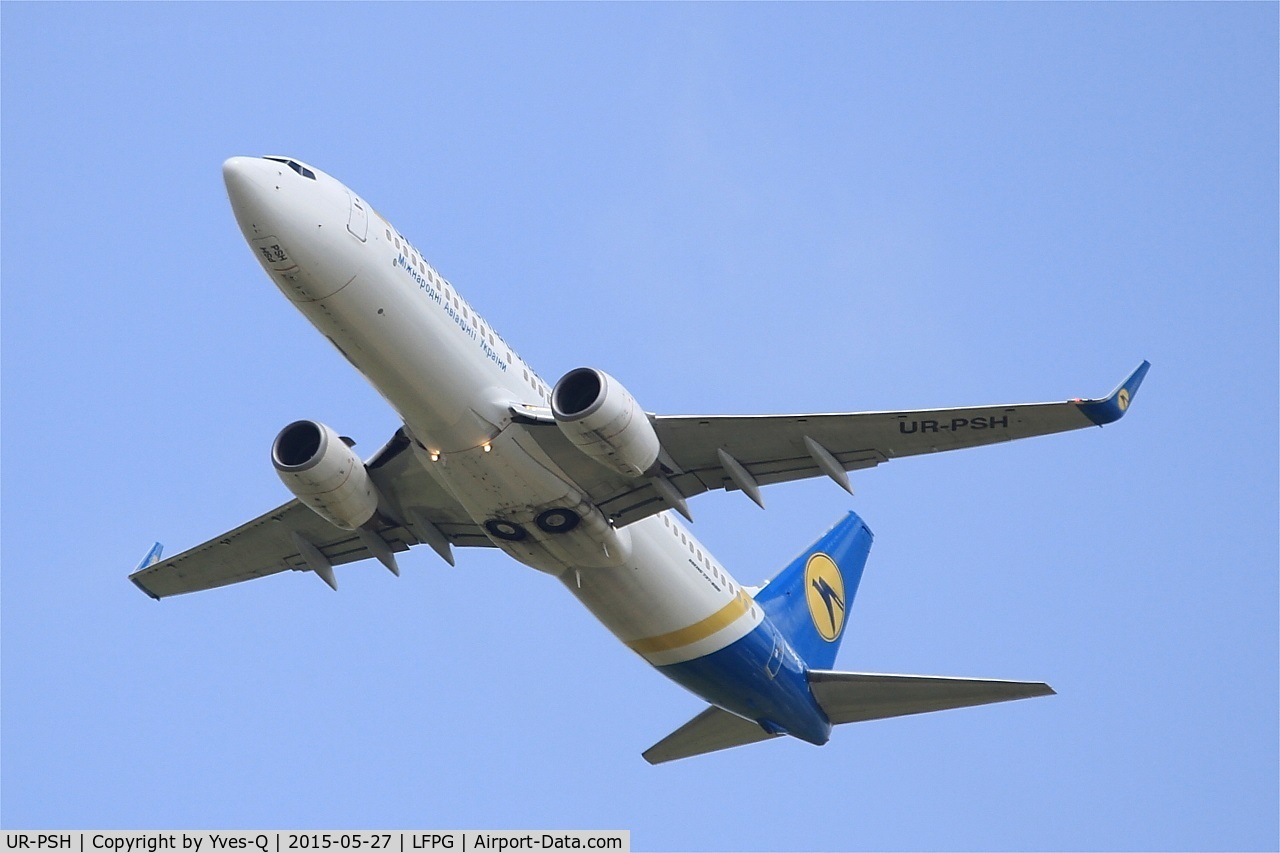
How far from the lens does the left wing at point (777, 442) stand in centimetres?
2828

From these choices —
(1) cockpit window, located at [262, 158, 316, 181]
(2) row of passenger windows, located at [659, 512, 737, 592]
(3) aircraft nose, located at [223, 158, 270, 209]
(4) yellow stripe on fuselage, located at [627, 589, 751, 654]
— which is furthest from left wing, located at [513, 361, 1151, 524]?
(3) aircraft nose, located at [223, 158, 270, 209]

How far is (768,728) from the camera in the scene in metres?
36.2

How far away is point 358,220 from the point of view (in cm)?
2803

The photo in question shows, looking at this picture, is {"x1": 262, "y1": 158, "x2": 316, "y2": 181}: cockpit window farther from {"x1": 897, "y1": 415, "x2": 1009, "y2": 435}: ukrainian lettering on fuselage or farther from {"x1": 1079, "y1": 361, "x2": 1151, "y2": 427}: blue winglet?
{"x1": 1079, "y1": 361, "x2": 1151, "y2": 427}: blue winglet

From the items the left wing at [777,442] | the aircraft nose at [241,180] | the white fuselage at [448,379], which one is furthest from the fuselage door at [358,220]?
the left wing at [777,442]

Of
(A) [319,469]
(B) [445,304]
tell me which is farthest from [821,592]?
(B) [445,304]

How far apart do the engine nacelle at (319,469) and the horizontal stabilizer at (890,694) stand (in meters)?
10.9

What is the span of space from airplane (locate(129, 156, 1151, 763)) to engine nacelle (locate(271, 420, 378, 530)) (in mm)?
38

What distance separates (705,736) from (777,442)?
10.2 metres

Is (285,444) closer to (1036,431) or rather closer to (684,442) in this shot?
(684,442)

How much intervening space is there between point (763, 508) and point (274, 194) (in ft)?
32.7

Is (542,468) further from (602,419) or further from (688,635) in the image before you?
(688,635)

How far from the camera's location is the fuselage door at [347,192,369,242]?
91.4ft

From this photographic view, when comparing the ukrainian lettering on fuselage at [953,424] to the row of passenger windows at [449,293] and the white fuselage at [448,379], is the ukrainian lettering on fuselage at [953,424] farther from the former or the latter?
the row of passenger windows at [449,293]
